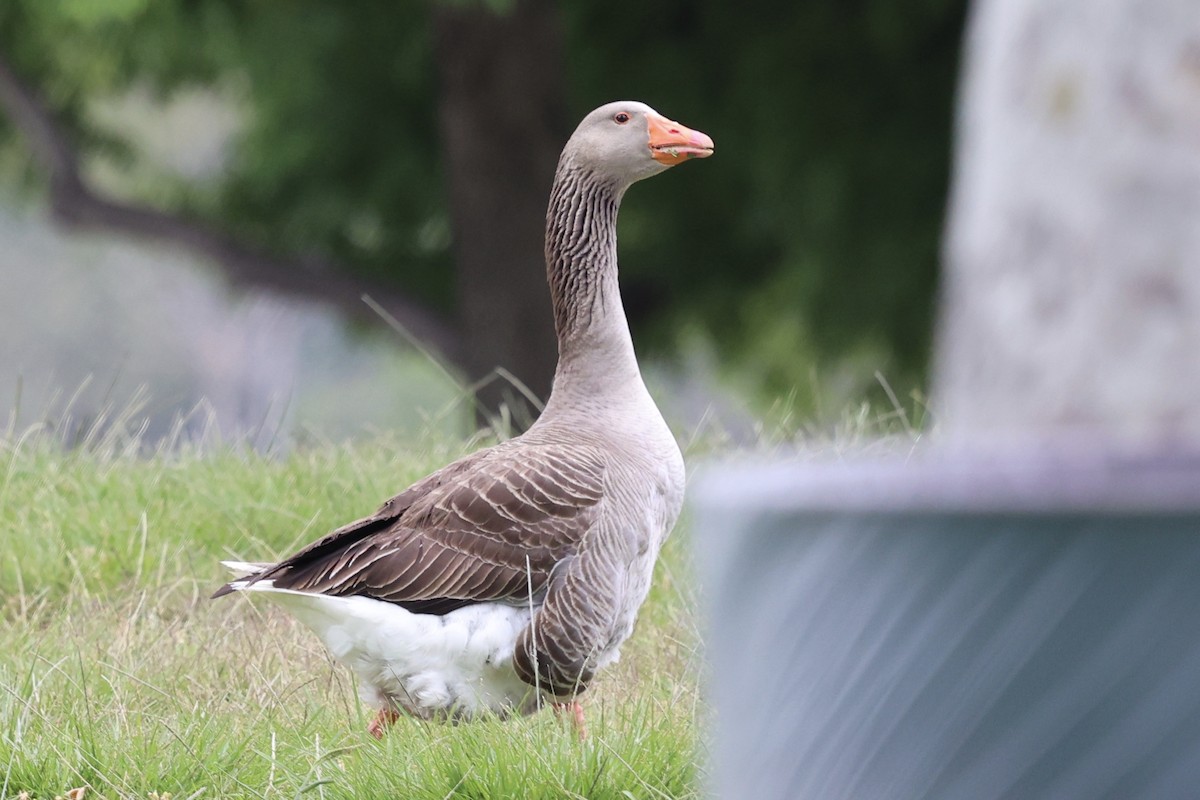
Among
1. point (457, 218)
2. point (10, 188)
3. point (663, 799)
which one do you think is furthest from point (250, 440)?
point (10, 188)

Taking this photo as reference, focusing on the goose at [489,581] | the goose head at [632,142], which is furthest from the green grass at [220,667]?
the goose head at [632,142]

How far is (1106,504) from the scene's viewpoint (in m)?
1.19

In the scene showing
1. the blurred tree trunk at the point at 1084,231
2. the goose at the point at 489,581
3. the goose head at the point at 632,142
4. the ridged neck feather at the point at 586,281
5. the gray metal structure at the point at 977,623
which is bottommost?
the goose at the point at 489,581

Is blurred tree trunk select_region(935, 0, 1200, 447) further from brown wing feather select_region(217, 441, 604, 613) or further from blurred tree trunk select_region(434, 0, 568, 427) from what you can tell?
blurred tree trunk select_region(434, 0, 568, 427)

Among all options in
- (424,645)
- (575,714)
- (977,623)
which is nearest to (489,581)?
(424,645)

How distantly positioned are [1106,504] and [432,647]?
2813 millimetres

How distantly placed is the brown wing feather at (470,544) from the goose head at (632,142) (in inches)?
41.2

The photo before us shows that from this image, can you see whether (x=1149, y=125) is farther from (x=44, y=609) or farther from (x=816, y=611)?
(x=44, y=609)

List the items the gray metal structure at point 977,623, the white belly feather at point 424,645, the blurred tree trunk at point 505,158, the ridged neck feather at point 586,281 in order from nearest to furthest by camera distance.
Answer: the gray metal structure at point 977,623 < the white belly feather at point 424,645 < the ridged neck feather at point 586,281 < the blurred tree trunk at point 505,158

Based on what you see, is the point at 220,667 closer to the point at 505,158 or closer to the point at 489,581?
the point at 489,581

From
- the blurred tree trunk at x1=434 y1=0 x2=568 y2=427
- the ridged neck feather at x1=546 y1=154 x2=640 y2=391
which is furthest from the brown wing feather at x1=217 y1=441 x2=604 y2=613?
the blurred tree trunk at x1=434 y1=0 x2=568 y2=427

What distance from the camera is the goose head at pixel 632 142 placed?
4.51m

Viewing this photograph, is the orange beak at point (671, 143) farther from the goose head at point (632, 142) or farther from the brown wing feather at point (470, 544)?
the brown wing feather at point (470, 544)

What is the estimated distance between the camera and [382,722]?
390cm
